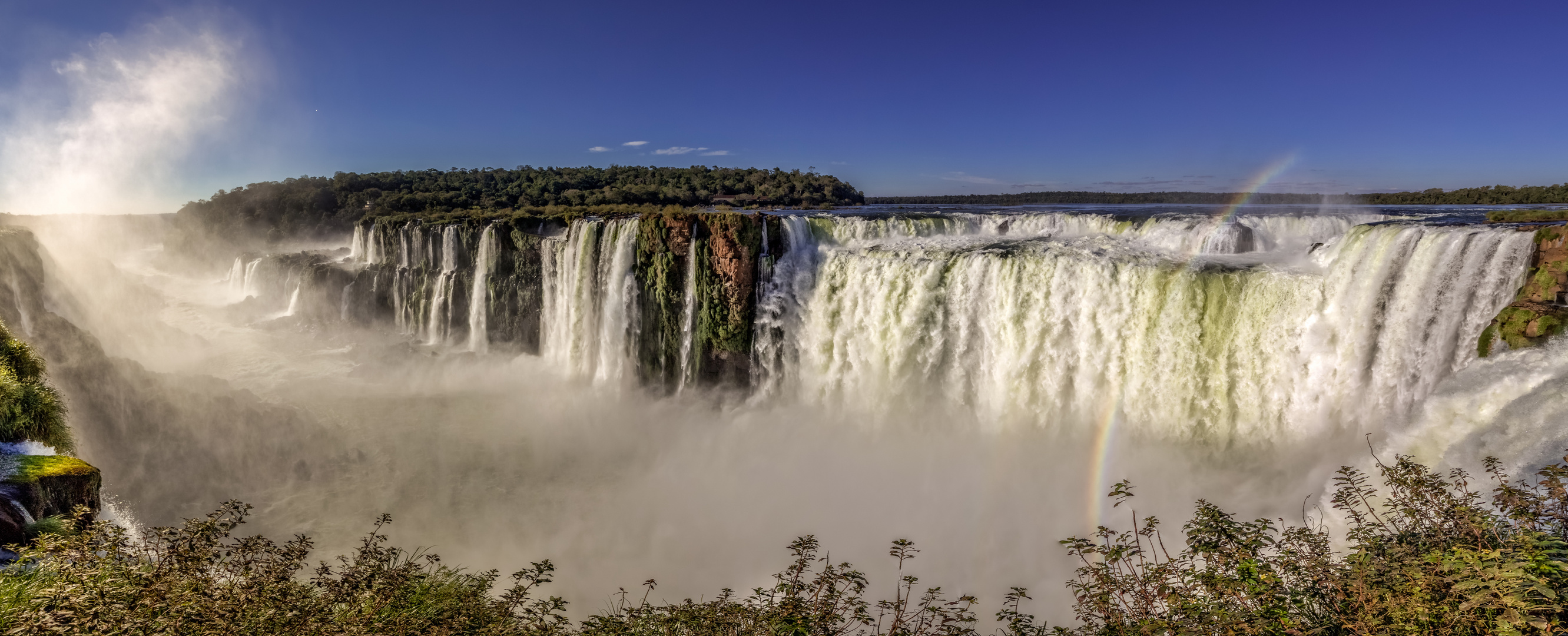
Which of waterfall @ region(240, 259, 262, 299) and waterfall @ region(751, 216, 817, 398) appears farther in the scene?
waterfall @ region(240, 259, 262, 299)

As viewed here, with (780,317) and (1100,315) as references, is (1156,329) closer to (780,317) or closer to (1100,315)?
(1100,315)

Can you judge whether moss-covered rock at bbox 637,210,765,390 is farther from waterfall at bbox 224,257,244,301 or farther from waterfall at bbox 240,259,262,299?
waterfall at bbox 224,257,244,301

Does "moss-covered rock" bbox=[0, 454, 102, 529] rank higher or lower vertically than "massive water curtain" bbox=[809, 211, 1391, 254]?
lower

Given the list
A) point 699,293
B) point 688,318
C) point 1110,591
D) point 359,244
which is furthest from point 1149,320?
point 359,244

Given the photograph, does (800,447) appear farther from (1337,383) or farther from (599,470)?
(1337,383)

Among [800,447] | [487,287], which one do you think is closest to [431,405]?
[487,287]

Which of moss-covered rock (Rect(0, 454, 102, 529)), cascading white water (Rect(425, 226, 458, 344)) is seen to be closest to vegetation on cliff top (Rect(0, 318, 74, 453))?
moss-covered rock (Rect(0, 454, 102, 529))
